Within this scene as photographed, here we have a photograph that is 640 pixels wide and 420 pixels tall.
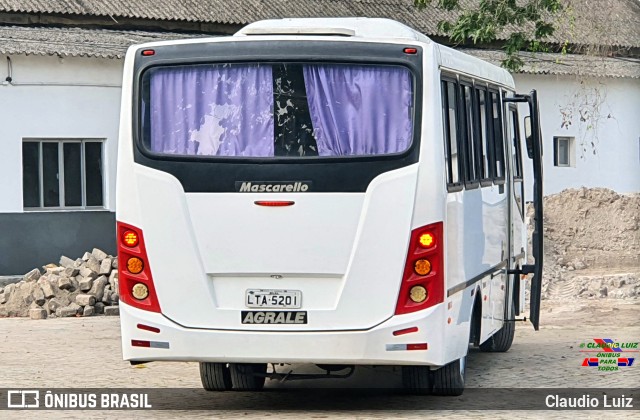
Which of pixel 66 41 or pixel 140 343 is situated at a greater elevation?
pixel 66 41

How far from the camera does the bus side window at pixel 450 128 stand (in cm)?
1037

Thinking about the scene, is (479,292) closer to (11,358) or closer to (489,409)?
(489,409)

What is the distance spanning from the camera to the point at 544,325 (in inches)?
714

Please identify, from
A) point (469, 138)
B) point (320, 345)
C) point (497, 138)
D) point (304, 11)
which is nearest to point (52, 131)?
point (304, 11)

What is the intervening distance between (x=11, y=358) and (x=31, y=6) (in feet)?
44.5

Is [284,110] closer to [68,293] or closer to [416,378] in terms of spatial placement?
[416,378]

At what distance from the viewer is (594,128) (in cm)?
3412

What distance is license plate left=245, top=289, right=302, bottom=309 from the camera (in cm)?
995

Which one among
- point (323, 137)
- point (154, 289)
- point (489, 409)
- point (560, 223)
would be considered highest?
point (323, 137)

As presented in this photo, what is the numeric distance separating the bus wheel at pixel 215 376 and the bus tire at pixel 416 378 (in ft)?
4.94

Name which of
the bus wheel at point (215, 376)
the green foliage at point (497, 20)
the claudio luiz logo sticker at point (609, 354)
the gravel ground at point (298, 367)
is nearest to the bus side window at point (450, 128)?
the gravel ground at point (298, 367)

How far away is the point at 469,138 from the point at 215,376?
9.27 feet

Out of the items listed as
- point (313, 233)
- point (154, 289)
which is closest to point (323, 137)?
point (313, 233)

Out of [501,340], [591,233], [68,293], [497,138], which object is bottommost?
[591,233]
